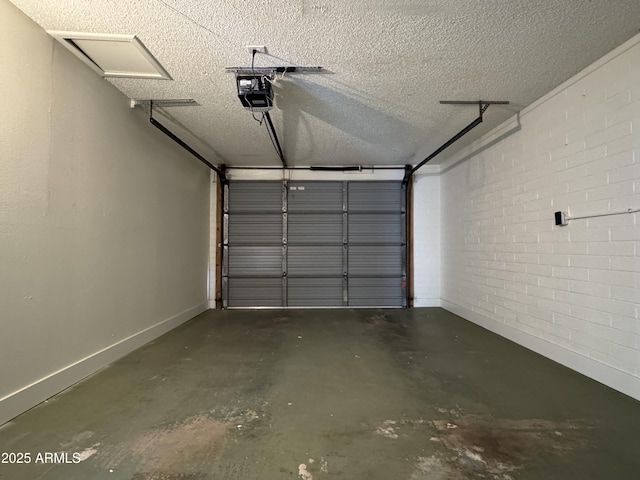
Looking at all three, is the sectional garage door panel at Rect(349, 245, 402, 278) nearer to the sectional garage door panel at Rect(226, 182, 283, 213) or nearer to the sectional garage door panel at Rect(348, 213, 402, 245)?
the sectional garage door panel at Rect(348, 213, 402, 245)

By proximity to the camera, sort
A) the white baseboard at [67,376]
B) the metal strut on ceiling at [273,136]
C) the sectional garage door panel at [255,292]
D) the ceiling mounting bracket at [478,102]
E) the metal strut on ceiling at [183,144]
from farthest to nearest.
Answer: the sectional garage door panel at [255,292] → the metal strut on ceiling at [273,136] → the metal strut on ceiling at [183,144] → the ceiling mounting bracket at [478,102] → the white baseboard at [67,376]

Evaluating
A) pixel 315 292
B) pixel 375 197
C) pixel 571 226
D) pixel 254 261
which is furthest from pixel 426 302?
pixel 254 261

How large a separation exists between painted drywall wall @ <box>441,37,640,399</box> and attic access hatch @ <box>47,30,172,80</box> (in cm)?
375

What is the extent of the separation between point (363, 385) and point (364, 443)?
0.75m

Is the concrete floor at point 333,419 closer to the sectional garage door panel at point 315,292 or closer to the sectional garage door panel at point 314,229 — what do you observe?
the sectional garage door panel at point 315,292

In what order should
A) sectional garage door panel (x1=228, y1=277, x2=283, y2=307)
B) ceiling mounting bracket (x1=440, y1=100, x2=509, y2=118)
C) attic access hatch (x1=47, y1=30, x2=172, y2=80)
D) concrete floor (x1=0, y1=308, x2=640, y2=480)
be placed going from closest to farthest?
concrete floor (x1=0, y1=308, x2=640, y2=480), attic access hatch (x1=47, y1=30, x2=172, y2=80), ceiling mounting bracket (x1=440, y1=100, x2=509, y2=118), sectional garage door panel (x1=228, y1=277, x2=283, y2=307)

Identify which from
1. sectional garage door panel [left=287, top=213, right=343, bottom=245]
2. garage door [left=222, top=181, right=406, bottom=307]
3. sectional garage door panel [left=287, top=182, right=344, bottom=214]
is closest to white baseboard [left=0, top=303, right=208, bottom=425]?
garage door [left=222, top=181, right=406, bottom=307]

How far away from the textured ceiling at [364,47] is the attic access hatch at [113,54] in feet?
0.24

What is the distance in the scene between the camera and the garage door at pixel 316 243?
→ 5.70m

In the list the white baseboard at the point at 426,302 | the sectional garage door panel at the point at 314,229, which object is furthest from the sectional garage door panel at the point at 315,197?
the white baseboard at the point at 426,302

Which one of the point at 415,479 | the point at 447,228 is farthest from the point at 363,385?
the point at 447,228

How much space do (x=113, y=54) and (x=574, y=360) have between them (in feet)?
15.9

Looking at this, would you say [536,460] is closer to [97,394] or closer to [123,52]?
[97,394]

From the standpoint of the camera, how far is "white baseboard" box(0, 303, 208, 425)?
6.21 ft
